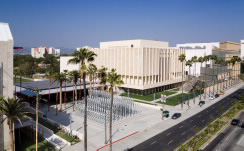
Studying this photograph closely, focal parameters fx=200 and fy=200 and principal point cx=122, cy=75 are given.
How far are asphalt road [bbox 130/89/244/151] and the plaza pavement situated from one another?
1.39m

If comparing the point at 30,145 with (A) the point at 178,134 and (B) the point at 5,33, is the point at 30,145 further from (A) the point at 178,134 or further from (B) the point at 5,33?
(A) the point at 178,134

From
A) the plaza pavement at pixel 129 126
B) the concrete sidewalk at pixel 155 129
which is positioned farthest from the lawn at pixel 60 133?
the concrete sidewalk at pixel 155 129

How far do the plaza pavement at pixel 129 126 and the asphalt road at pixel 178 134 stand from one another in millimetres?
1388

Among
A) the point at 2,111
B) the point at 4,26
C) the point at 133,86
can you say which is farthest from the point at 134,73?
the point at 2,111

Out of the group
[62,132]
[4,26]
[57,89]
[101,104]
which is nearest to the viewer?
[4,26]

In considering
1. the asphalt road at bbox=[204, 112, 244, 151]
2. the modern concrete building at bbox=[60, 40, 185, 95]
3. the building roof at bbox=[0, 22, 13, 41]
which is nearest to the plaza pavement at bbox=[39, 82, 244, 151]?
the asphalt road at bbox=[204, 112, 244, 151]

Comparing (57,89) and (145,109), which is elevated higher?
(57,89)

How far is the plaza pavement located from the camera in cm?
3425

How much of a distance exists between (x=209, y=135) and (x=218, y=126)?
543 cm

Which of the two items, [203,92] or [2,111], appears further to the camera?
[203,92]

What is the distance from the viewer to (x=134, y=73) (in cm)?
7294

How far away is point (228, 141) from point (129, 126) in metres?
18.7

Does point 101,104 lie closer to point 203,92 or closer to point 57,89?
point 57,89

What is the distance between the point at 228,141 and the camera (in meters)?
34.1
